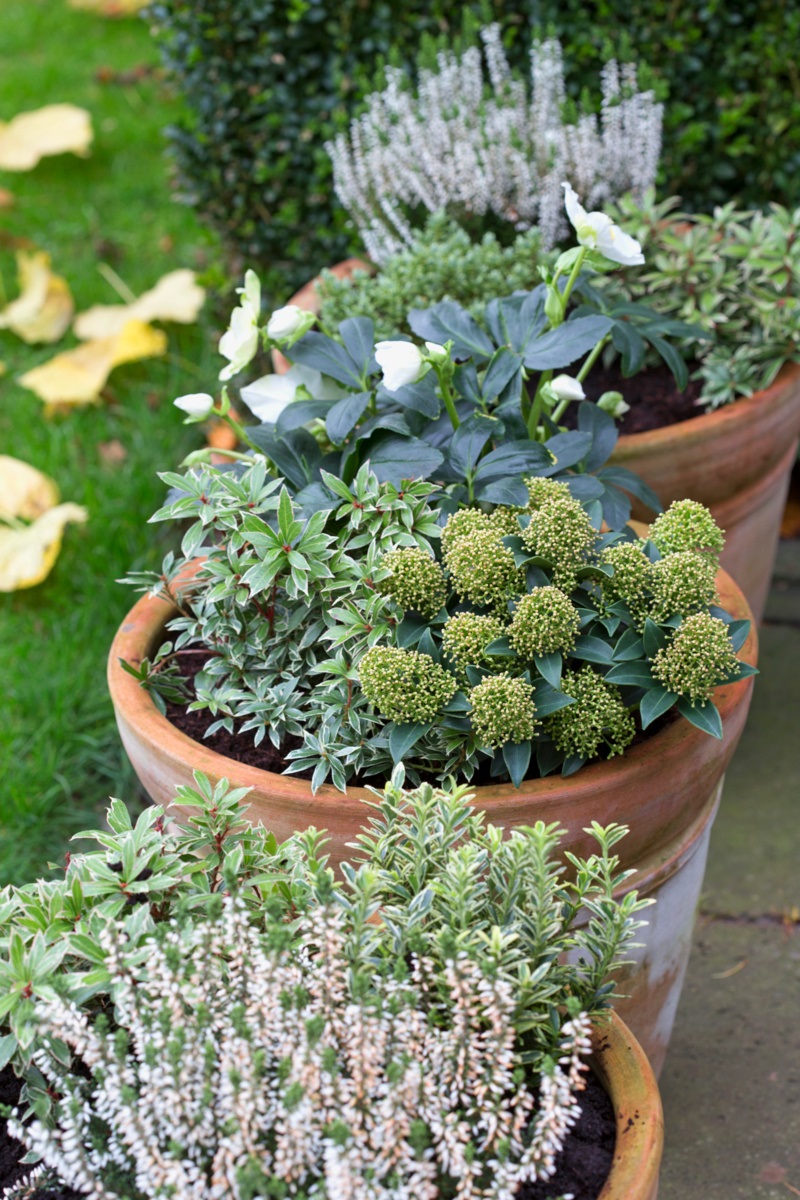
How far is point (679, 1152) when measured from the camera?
6.35 feet

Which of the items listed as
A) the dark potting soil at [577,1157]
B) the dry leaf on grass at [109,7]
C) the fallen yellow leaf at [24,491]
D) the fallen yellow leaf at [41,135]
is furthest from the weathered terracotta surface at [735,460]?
the dry leaf on grass at [109,7]

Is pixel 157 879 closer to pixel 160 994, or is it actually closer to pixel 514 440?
pixel 160 994

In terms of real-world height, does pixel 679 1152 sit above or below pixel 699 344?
below

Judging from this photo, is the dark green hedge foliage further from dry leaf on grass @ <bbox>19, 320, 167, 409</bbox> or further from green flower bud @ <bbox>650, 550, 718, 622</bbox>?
green flower bud @ <bbox>650, 550, 718, 622</bbox>

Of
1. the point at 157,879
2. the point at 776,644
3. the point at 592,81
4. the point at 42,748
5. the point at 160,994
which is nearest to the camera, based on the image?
the point at 160,994

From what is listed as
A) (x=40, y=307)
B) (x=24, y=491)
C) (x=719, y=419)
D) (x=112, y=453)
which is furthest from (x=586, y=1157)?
(x=40, y=307)

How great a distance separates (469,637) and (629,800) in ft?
0.98

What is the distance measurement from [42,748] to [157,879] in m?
1.41

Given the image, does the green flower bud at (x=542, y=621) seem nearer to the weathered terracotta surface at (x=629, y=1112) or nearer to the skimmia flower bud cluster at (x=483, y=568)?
the skimmia flower bud cluster at (x=483, y=568)

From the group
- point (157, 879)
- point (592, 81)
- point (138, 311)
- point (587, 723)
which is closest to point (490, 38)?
point (592, 81)

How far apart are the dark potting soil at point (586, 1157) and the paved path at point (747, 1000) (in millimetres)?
741

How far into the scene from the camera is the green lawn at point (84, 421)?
102 inches

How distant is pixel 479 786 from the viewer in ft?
5.08

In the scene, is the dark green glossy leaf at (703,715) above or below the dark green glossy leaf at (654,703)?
below
